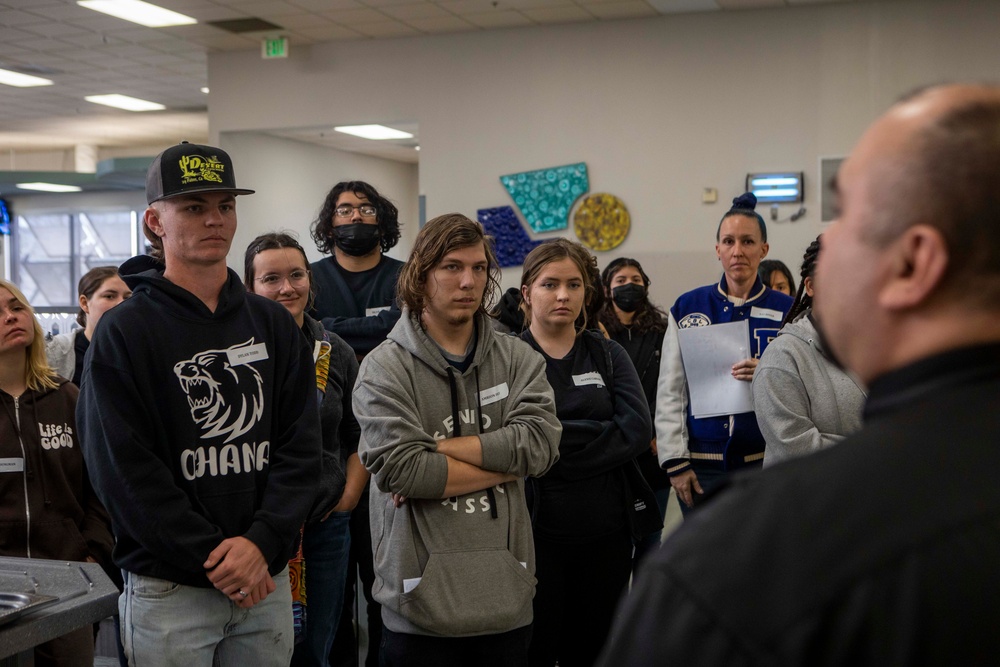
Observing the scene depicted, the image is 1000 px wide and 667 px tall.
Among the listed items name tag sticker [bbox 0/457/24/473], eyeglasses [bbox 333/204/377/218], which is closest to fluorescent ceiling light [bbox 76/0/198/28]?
eyeglasses [bbox 333/204/377/218]

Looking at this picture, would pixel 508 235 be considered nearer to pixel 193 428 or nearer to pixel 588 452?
pixel 588 452

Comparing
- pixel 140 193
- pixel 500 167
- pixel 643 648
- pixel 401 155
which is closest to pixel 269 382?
pixel 643 648

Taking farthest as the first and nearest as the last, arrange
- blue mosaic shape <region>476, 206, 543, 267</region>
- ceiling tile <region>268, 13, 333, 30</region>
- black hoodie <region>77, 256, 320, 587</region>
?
blue mosaic shape <region>476, 206, 543, 267</region>, ceiling tile <region>268, 13, 333, 30</region>, black hoodie <region>77, 256, 320, 587</region>

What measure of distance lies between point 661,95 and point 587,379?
4658 mm

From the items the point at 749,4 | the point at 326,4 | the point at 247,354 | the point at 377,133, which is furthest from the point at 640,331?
the point at 377,133

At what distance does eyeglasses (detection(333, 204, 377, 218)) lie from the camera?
12.4ft

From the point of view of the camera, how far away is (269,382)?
82.4 inches

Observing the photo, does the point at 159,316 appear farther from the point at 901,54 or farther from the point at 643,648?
the point at 901,54

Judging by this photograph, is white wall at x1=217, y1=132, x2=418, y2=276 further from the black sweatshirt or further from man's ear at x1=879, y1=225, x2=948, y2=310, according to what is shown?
man's ear at x1=879, y1=225, x2=948, y2=310

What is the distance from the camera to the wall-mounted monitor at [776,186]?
6.64 meters

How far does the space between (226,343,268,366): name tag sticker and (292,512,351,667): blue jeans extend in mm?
844

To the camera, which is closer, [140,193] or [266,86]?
[266,86]

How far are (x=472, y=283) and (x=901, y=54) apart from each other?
5.36m

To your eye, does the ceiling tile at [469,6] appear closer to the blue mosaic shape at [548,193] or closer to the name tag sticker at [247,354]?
the blue mosaic shape at [548,193]
